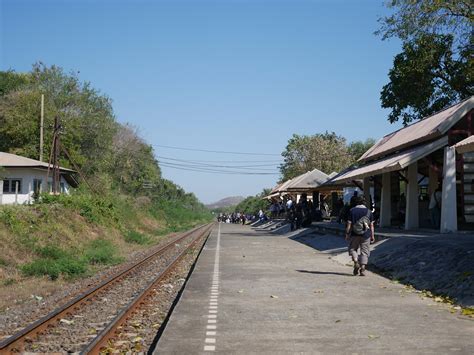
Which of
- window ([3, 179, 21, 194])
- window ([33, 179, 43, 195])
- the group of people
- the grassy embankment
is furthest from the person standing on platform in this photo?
the group of people

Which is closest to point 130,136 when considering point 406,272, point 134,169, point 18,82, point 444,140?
point 134,169

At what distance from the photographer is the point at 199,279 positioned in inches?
521

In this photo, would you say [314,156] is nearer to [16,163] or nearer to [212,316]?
[16,163]

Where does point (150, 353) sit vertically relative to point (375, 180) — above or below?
below

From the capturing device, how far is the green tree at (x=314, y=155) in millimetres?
66625

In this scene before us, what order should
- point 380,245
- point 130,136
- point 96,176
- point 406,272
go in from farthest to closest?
point 130,136, point 96,176, point 380,245, point 406,272

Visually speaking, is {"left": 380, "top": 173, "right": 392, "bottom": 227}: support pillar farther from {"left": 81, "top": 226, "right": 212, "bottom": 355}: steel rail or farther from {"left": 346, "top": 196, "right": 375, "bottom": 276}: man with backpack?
{"left": 81, "top": 226, "right": 212, "bottom": 355}: steel rail

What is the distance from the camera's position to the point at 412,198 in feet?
68.4

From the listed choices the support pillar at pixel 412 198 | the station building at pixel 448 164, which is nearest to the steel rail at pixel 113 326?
the station building at pixel 448 164

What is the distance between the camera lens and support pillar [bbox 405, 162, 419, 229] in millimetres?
20781

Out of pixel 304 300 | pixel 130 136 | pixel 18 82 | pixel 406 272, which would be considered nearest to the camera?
pixel 304 300

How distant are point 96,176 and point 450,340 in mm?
46295

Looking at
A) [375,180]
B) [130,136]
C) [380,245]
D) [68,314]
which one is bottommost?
[68,314]

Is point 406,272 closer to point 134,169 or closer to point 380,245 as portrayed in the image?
point 380,245
